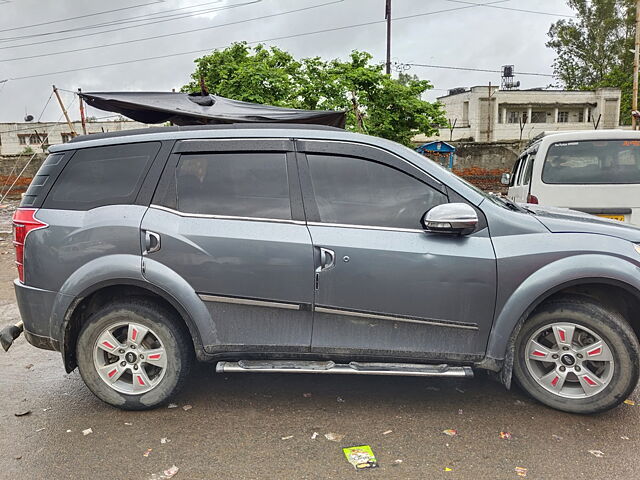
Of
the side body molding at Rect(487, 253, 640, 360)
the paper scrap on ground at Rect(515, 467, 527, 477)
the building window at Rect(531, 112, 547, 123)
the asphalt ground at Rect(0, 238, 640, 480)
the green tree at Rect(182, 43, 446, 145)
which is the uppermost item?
the building window at Rect(531, 112, 547, 123)

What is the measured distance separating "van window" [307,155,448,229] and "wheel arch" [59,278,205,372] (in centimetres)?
115

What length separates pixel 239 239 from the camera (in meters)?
3.25

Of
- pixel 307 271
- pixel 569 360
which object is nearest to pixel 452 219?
pixel 307 271

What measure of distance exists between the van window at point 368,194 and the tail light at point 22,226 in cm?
194

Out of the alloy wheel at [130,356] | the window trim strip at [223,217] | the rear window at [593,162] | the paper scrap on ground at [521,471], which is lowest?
the paper scrap on ground at [521,471]

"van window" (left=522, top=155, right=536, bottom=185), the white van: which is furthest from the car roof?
"van window" (left=522, top=155, right=536, bottom=185)

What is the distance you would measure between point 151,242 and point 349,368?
5.06 ft

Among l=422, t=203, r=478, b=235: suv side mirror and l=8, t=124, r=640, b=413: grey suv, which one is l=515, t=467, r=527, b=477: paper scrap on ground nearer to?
l=8, t=124, r=640, b=413: grey suv

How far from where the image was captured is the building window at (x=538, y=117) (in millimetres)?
42469

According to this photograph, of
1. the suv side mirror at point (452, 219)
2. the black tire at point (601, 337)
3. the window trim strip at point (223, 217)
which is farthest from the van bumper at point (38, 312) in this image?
the black tire at point (601, 337)

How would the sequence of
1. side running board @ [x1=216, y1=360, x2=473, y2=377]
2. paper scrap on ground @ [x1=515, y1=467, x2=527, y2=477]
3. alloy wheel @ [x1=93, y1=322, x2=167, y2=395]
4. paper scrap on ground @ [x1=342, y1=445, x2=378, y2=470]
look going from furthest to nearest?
1. alloy wheel @ [x1=93, y1=322, x2=167, y2=395]
2. side running board @ [x1=216, y1=360, x2=473, y2=377]
3. paper scrap on ground @ [x1=342, y1=445, x2=378, y2=470]
4. paper scrap on ground @ [x1=515, y1=467, x2=527, y2=477]

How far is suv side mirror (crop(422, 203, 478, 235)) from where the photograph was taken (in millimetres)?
3107

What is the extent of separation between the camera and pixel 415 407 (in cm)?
→ 348

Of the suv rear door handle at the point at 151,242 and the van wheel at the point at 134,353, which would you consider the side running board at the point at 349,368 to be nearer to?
the van wheel at the point at 134,353
